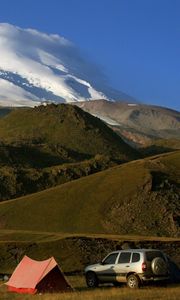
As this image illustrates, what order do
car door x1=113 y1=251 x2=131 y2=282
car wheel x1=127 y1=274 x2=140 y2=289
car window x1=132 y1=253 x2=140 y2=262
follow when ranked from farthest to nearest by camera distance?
car door x1=113 y1=251 x2=131 y2=282 → car window x1=132 y1=253 x2=140 y2=262 → car wheel x1=127 y1=274 x2=140 y2=289

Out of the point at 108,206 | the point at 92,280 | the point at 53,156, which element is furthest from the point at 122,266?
the point at 53,156

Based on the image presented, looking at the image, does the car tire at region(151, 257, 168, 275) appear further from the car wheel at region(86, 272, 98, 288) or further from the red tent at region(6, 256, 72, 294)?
the red tent at region(6, 256, 72, 294)

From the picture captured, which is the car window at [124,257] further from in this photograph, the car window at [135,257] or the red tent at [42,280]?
the red tent at [42,280]

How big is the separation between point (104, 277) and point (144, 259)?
125 inches

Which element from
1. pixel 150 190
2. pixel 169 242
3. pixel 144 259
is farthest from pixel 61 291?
pixel 150 190

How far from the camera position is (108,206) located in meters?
95.0

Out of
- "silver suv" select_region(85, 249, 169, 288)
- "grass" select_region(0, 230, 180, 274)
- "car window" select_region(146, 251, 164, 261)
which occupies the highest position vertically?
"car window" select_region(146, 251, 164, 261)

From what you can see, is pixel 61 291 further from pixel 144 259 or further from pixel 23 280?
pixel 144 259

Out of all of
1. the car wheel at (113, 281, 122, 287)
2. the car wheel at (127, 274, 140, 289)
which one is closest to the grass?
the car wheel at (113, 281, 122, 287)

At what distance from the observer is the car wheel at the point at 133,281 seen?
29828mm

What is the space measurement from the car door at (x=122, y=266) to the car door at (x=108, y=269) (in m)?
0.28

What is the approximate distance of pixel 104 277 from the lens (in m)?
31.9

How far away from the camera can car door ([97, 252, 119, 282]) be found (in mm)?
31375

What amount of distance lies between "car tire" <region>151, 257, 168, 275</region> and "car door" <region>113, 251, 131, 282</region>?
4.59ft
